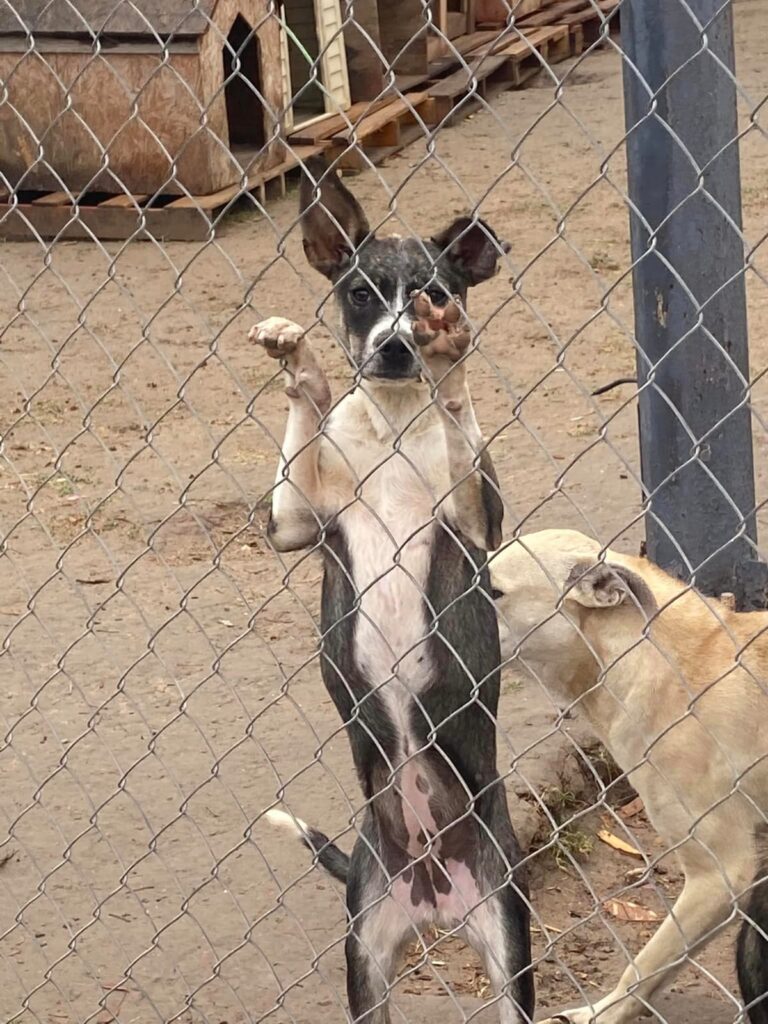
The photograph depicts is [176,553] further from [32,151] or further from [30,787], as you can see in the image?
[32,151]

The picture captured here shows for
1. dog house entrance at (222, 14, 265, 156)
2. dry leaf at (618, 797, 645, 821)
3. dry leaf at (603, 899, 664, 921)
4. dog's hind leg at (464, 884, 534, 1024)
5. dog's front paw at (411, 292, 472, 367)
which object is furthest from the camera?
dog house entrance at (222, 14, 265, 156)

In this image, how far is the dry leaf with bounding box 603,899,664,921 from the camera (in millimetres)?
4133

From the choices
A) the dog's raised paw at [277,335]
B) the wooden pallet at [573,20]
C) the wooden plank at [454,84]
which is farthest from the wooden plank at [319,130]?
the dog's raised paw at [277,335]

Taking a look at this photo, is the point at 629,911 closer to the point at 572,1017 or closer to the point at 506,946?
the point at 572,1017

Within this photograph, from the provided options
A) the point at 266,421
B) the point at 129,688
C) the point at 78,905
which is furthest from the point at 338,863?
the point at 266,421

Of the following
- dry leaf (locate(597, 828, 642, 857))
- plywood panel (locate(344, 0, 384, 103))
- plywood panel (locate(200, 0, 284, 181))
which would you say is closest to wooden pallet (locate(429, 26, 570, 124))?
plywood panel (locate(344, 0, 384, 103))

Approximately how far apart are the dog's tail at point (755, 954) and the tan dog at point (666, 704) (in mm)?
449

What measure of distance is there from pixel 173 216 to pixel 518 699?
18.4 feet

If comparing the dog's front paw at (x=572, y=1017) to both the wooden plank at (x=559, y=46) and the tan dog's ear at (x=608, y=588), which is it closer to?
the tan dog's ear at (x=608, y=588)

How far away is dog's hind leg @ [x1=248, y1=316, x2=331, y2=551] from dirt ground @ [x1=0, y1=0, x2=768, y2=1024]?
120 mm

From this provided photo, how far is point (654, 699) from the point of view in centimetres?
374

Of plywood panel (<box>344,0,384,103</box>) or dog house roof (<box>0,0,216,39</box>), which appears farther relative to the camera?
plywood panel (<box>344,0,384,103</box>)

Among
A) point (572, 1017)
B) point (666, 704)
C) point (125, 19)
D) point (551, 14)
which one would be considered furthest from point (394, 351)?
point (551, 14)

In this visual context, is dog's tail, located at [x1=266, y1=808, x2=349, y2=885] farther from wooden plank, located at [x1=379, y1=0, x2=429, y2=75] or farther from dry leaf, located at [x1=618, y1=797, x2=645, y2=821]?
wooden plank, located at [x1=379, y1=0, x2=429, y2=75]
